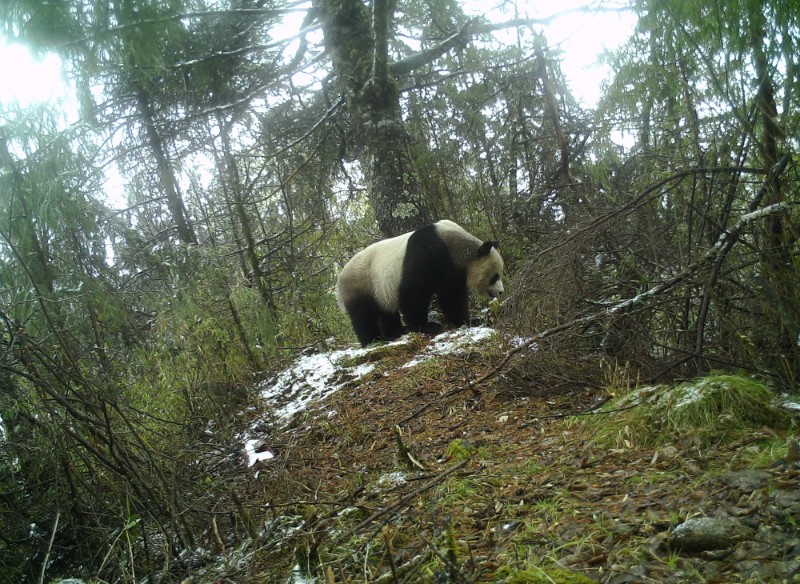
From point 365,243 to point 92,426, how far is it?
7.29 meters

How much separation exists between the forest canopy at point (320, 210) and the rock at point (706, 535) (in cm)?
153

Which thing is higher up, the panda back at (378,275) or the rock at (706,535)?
the panda back at (378,275)

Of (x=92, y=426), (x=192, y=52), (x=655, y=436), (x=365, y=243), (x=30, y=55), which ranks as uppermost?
(x=192, y=52)

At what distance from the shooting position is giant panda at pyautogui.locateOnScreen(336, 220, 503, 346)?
25.9ft

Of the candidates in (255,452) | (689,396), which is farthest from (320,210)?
(689,396)

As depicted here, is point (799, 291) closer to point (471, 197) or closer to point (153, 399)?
point (153, 399)

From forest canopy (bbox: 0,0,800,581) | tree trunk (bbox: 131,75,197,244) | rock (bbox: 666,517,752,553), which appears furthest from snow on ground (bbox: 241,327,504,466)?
tree trunk (bbox: 131,75,197,244)

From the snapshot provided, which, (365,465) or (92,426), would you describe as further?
(365,465)

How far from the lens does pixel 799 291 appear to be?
3318mm

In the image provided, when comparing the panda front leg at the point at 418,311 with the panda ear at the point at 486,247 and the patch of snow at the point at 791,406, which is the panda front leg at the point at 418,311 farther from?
the patch of snow at the point at 791,406

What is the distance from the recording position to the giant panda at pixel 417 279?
7887 mm

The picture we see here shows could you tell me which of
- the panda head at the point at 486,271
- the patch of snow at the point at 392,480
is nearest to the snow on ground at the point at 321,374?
the panda head at the point at 486,271

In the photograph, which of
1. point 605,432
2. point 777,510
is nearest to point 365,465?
point 605,432

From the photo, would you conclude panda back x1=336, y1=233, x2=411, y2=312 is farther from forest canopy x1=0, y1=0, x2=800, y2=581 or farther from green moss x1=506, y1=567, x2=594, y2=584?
green moss x1=506, y1=567, x2=594, y2=584
